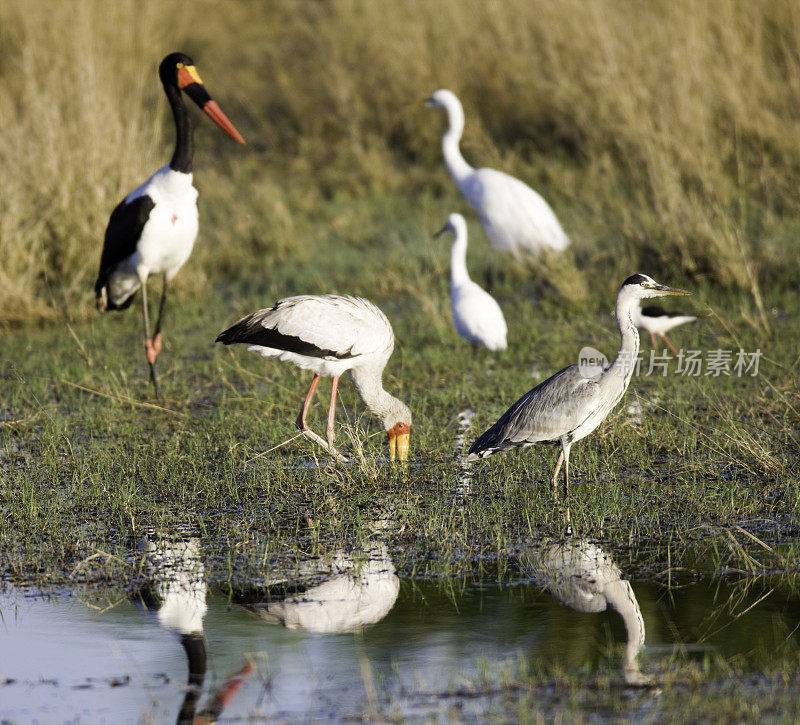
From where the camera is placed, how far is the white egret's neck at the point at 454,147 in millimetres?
10633

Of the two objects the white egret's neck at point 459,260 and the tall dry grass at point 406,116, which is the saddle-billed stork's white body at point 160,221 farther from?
the white egret's neck at point 459,260

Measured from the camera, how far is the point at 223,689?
3602 millimetres

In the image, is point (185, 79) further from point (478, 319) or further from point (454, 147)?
point (454, 147)

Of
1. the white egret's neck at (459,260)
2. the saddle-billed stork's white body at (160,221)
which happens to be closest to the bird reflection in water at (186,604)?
the saddle-billed stork's white body at (160,221)

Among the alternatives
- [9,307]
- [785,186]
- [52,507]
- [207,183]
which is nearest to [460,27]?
[207,183]

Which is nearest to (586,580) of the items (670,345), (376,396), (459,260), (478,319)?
(376,396)

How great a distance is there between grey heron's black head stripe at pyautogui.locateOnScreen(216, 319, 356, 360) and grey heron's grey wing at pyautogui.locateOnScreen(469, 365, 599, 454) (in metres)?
1.05

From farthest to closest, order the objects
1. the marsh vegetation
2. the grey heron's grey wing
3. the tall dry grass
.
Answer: the tall dry grass < the grey heron's grey wing < the marsh vegetation

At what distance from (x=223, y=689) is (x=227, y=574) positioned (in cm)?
96

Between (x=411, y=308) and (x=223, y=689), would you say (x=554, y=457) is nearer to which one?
(x=223, y=689)

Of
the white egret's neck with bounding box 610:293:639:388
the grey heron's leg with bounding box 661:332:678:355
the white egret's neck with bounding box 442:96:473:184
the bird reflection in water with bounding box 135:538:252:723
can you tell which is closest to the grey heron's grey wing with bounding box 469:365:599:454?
the white egret's neck with bounding box 610:293:639:388

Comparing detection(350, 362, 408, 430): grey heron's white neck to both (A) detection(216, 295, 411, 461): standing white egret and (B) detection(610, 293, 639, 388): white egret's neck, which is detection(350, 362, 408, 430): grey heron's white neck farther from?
(B) detection(610, 293, 639, 388): white egret's neck

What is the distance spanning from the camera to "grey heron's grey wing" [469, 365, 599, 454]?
212 inches

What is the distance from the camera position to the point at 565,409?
538 cm
